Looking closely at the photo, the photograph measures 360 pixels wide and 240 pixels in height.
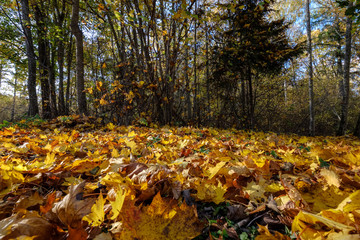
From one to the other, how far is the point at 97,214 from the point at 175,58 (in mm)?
5008

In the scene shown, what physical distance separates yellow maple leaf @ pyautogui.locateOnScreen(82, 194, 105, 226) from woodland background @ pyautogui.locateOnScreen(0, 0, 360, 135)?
2987 mm

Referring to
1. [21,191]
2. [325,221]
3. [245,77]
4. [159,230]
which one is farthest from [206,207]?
[245,77]

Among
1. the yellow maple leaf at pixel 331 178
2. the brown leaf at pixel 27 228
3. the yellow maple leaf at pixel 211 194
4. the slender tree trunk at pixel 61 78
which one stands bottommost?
the yellow maple leaf at pixel 211 194

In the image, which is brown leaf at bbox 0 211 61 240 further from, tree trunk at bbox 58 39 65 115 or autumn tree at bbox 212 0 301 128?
tree trunk at bbox 58 39 65 115

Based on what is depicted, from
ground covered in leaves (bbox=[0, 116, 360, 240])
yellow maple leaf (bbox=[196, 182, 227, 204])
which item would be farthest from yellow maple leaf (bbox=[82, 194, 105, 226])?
yellow maple leaf (bbox=[196, 182, 227, 204])

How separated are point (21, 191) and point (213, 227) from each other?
0.86 meters

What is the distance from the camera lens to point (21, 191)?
826 millimetres

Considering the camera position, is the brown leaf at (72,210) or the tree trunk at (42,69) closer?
the brown leaf at (72,210)

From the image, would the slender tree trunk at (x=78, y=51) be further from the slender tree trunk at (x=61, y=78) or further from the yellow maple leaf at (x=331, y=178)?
the yellow maple leaf at (x=331, y=178)

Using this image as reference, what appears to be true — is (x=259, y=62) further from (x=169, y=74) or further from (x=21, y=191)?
(x=21, y=191)

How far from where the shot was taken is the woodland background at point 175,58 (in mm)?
4906

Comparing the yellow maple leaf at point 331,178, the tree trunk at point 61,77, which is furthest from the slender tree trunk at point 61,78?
the yellow maple leaf at point 331,178

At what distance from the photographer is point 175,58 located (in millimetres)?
5145

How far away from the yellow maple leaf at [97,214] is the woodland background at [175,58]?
299 cm
